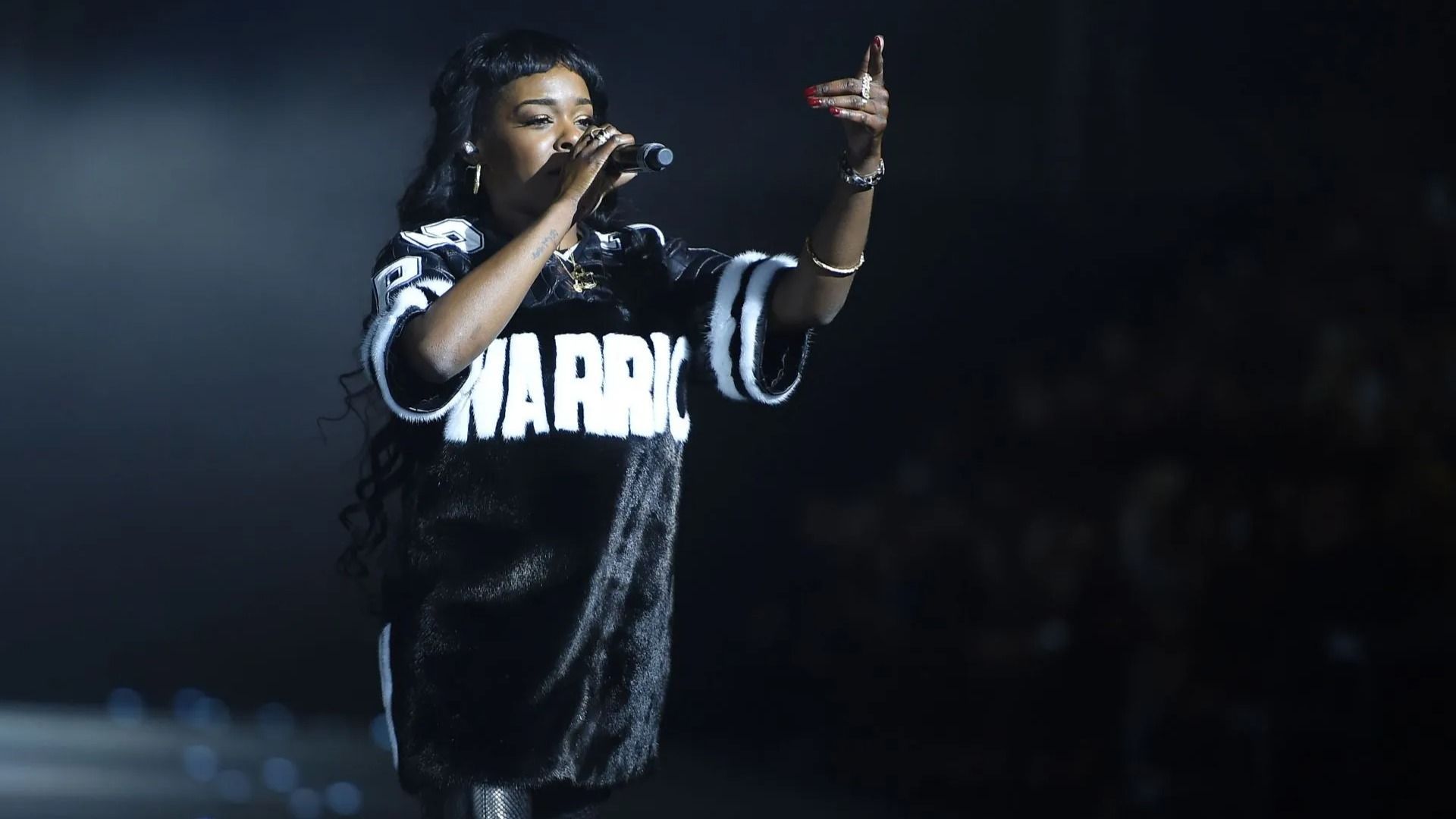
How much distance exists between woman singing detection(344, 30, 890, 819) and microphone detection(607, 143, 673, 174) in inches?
0.6

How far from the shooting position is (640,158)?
4.78 ft

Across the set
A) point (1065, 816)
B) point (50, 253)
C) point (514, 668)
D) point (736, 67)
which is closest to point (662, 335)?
point (514, 668)

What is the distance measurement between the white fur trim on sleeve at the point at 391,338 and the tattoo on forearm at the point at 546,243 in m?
0.11

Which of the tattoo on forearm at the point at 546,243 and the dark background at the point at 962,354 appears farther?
the dark background at the point at 962,354

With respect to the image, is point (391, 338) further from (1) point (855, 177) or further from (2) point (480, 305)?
(1) point (855, 177)

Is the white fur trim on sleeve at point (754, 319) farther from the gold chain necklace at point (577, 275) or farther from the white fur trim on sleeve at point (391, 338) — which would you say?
the white fur trim on sleeve at point (391, 338)

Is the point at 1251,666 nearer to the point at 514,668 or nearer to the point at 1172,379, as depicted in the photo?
the point at 1172,379

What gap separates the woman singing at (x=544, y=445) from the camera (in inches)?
59.6

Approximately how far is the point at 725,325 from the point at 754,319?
3 centimetres

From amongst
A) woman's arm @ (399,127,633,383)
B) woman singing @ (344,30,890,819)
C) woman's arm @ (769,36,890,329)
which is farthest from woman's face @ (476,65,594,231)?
woman's arm @ (769,36,890,329)

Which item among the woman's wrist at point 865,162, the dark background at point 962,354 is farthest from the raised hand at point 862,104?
the dark background at point 962,354

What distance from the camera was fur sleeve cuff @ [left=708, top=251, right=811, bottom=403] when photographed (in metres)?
1.59

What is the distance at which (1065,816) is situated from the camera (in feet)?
8.84

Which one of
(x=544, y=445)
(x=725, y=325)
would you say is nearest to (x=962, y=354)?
(x=725, y=325)
